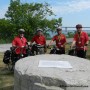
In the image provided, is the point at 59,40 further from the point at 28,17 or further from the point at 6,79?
the point at 28,17

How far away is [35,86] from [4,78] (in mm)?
6309

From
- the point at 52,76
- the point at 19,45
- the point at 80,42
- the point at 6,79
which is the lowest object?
the point at 6,79

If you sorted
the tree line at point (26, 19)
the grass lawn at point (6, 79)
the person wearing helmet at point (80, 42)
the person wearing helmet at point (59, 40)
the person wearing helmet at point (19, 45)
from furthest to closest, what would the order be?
the tree line at point (26, 19) < the person wearing helmet at point (19, 45) < the person wearing helmet at point (59, 40) < the person wearing helmet at point (80, 42) < the grass lawn at point (6, 79)

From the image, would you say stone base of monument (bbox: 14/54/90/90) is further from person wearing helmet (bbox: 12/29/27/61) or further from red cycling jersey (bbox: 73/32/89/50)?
person wearing helmet (bbox: 12/29/27/61)

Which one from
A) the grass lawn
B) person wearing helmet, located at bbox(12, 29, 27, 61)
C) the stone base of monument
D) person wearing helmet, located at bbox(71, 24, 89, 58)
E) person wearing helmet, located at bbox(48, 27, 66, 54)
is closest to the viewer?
the stone base of monument

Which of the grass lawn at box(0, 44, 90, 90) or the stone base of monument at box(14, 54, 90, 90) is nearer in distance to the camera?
the stone base of monument at box(14, 54, 90, 90)

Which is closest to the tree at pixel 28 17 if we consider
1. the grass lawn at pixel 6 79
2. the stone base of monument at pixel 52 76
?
the grass lawn at pixel 6 79

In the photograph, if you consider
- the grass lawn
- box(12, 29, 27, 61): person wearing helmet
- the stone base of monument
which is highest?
box(12, 29, 27, 61): person wearing helmet

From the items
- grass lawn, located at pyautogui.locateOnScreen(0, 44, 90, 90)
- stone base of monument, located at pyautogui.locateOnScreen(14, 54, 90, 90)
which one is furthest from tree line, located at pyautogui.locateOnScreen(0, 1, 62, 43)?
stone base of monument, located at pyautogui.locateOnScreen(14, 54, 90, 90)

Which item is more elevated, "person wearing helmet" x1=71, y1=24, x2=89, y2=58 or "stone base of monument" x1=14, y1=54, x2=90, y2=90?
"person wearing helmet" x1=71, y1=24, x2=89, y2=58

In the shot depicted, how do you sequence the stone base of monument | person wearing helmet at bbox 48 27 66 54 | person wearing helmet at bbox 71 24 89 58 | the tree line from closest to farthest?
the stone base of monument < person wearing helmet at bbox 71 24 89 58 < person wearing helmet at bbox 48 27 66 54 < the tree line

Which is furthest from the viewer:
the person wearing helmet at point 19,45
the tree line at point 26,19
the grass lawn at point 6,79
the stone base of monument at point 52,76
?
the tree line at point 26,19

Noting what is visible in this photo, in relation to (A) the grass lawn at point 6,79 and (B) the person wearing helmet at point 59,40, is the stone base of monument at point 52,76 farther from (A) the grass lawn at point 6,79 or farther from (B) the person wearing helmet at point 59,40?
(B) the person wearing helmet at point 59,40

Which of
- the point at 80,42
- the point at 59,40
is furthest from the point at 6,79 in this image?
the point at 80,42
